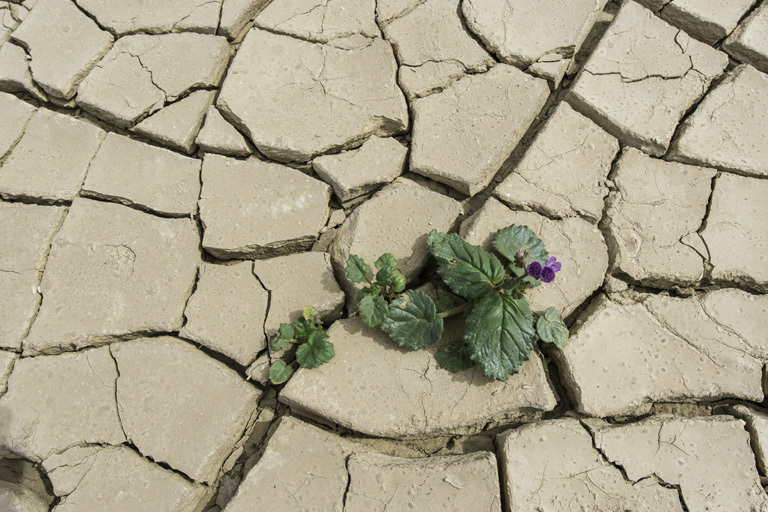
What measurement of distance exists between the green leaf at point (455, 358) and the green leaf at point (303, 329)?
561mm

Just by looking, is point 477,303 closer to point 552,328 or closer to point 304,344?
point 552,328

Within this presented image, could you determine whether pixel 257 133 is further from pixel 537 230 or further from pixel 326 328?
pixel 537 230

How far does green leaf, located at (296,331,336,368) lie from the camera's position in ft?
7.04

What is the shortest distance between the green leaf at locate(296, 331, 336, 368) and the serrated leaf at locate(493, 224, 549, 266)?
863 mm

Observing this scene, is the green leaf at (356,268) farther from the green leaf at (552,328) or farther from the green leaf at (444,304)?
the green leaf at (552,328)

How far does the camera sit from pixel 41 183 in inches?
104

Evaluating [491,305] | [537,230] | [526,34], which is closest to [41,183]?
[491,305]

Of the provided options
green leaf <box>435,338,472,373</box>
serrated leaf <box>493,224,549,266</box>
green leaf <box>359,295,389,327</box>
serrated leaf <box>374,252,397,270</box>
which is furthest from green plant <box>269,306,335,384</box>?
serrated leaf <box>493,224,549,266</box>

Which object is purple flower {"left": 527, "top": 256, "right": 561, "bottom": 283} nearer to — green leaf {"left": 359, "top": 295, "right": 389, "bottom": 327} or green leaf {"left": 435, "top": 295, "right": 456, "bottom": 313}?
green leaf {"left": 435, "top": 295, "right": 456, "bottom": 313}

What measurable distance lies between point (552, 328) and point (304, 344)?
3.56 ft

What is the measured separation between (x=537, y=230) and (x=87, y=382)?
221 centimetres

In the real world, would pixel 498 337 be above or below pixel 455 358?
A: above

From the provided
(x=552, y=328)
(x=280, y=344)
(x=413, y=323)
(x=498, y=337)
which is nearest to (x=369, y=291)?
(x=413, y=323)

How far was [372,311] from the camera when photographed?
2150 mm
